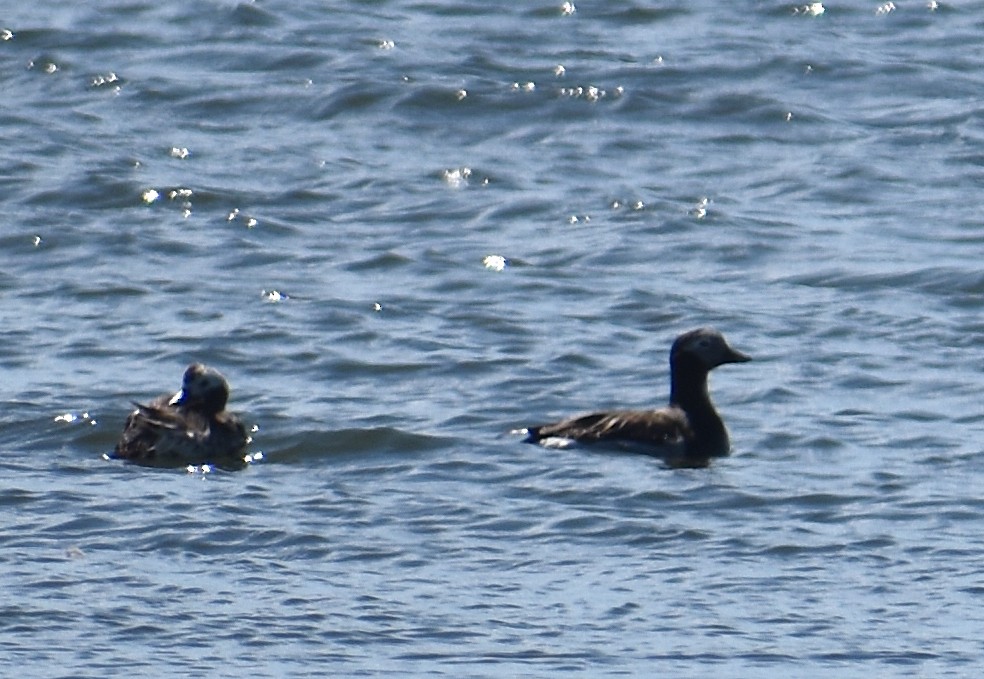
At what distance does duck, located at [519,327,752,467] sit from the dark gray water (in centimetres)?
19

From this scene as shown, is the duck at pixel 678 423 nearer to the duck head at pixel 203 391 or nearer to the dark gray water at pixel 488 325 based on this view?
the dark gray water at pixel 488 325

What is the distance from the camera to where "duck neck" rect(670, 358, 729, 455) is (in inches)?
564

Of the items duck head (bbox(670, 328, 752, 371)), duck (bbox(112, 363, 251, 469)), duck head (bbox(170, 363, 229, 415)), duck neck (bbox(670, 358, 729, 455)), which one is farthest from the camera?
duck head (bbox(670, 328, 752, 371))

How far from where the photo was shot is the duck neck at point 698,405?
14.3m

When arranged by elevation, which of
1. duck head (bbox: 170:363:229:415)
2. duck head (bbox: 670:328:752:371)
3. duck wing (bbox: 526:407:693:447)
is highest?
duck head (bbox: 670:328:752:371)

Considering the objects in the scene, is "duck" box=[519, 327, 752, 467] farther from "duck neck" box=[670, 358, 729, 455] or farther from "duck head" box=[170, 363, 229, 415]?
"duck head" box=[170, 363, 229, 415]

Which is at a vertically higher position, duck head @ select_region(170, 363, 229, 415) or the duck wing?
duck head @ select_region(170, 363, 229, 415)

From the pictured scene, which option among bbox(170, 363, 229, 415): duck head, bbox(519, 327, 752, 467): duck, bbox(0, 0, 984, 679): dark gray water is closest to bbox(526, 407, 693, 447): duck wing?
bbox(519, 327, 752, 467): duck

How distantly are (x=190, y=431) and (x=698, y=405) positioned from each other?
2.76 m

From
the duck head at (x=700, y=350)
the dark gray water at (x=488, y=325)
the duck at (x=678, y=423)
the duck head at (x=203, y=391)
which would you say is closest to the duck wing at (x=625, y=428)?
the duck at (x=678, y=423)

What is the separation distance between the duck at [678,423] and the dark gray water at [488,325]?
7.4 inches

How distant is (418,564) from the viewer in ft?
37.8

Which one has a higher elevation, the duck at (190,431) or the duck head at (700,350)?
the duck head at (700,350)

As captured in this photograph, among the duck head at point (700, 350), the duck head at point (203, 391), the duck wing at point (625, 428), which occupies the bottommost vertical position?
the duck wing at point (625, 428)
